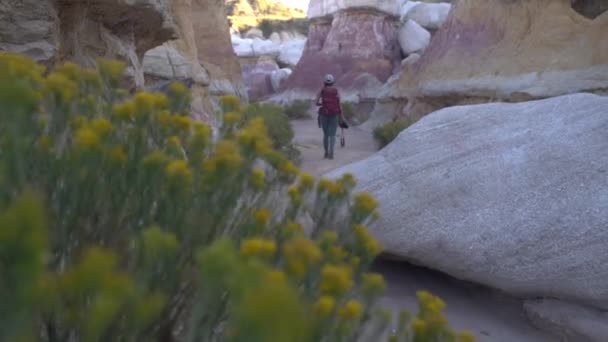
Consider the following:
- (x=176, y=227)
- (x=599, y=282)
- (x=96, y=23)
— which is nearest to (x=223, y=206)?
(x=176, y=227)

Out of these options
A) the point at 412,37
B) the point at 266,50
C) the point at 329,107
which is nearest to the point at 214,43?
the point at 329,107

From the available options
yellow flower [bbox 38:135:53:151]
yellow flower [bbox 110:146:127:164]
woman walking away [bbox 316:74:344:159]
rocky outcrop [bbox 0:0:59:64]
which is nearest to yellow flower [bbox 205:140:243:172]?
yellow flower [bbox 110:146:127:164]

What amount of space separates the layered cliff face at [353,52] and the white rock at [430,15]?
1.15 m

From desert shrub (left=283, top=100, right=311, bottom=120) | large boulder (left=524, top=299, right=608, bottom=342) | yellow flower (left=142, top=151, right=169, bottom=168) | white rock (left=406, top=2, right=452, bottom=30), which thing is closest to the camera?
yellow flower (left=142, top=151, right=169, bottom=168)

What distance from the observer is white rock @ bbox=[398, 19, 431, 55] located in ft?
62.6

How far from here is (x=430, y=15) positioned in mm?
20469

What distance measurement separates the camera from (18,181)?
3.39 ft

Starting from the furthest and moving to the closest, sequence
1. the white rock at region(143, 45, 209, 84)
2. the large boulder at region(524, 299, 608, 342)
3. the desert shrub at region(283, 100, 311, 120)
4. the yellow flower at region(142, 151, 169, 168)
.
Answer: the desert shrub at region(283, 100, 311, 120), the white rock at region(143, 45, 209, 84), the large boulder at region(524, 299, 608, 342), the yellow flower at region(142, 151, 169, 168)

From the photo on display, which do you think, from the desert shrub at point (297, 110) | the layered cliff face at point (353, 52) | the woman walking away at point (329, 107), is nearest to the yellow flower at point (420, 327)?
the woman walking away at point (329, 107)

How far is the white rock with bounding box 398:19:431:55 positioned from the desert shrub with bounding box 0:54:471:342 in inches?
735

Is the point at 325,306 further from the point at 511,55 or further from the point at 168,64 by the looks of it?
the point at 511,55

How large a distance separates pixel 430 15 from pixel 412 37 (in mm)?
1912

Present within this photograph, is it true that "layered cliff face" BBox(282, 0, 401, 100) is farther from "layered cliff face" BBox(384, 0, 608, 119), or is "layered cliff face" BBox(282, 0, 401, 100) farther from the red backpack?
the red backpack

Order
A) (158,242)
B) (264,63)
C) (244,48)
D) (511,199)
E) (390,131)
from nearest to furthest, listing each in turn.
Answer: (158,242), (511,199), (390,131), (264,63), (244,48)
